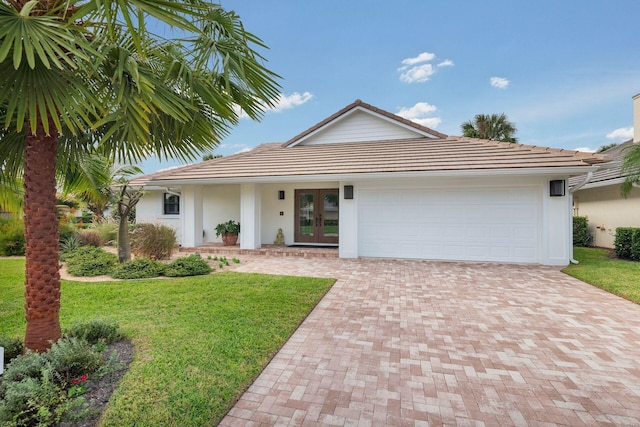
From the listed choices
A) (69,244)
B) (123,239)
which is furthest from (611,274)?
(69,244)

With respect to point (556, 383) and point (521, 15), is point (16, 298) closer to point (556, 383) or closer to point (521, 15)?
point (556, 383)

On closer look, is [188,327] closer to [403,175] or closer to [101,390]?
[101,390]

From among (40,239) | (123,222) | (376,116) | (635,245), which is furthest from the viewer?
(376,116)

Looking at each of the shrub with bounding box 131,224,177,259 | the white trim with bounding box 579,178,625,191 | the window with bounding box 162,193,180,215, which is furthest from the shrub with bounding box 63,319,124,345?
the white trim with bounding box 579,178,625,191

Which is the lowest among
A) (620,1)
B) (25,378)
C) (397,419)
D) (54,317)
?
(397,419)

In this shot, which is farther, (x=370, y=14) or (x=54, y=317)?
(x=370, y=14)

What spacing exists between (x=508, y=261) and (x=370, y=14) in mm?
11101

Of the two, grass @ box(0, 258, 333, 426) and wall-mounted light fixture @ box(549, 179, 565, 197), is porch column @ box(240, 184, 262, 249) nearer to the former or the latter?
grass @ box(0, 258, 333, 426)

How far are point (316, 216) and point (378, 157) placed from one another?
369 cm

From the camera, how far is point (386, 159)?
10.6m

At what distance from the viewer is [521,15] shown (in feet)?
36.5

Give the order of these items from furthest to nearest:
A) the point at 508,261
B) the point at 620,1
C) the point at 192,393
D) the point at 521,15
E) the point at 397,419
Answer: the point at 521,15 < the point at 620,1 < the point at 508,261 < the point at 192,393 < the point at 397,419

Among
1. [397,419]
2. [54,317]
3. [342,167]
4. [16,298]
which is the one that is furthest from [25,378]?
[342,167]

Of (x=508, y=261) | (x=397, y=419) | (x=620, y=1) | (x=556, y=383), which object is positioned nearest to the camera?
(x=397, y=419)
